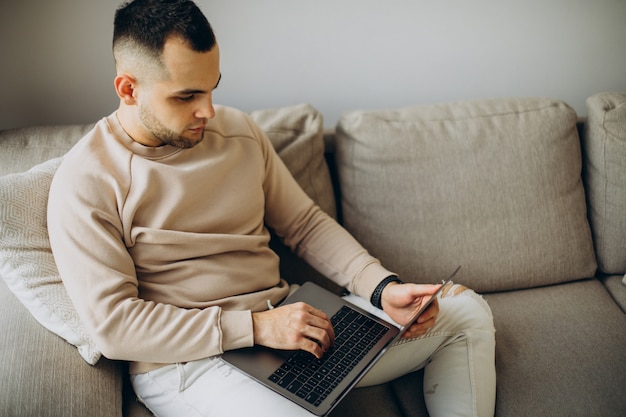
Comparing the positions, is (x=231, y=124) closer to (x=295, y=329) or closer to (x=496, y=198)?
(x=295, y=329)

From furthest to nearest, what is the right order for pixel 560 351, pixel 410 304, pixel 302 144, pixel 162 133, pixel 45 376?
pixel 302 144, pixel 560 351, pixel 410 304, pixel 162 133, pixel 45 376

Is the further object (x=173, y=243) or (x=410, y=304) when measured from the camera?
(x=410, y=304)

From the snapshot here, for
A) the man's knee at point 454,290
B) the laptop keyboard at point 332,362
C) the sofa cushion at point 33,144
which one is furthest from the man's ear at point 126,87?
Result: the man's knee at point 454,290

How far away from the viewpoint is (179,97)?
1217 mm

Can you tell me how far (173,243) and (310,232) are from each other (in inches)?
15.9

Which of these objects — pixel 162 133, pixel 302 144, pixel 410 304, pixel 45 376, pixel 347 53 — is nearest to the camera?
pixel 45 376

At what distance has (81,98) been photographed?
1.79 metres

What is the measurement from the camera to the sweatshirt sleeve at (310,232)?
1490mm

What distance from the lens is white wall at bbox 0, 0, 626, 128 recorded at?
5.61 feet

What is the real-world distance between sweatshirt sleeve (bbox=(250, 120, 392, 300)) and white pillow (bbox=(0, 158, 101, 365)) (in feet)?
1.78

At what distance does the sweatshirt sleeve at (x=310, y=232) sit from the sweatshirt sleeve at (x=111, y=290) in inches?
13.8

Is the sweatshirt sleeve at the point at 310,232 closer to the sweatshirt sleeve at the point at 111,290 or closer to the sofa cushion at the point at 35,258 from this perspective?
the sweatshirt sleeve at the point at 111,290

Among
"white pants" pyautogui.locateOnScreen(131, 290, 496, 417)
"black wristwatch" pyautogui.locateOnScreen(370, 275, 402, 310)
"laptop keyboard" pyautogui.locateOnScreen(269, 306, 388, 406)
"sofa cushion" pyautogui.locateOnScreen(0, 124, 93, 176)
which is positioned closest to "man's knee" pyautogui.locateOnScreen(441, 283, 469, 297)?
"white pants" pyautogui.locateOnScreen(131, 290, 496, 417)

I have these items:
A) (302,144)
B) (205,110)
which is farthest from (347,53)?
(205,110)
